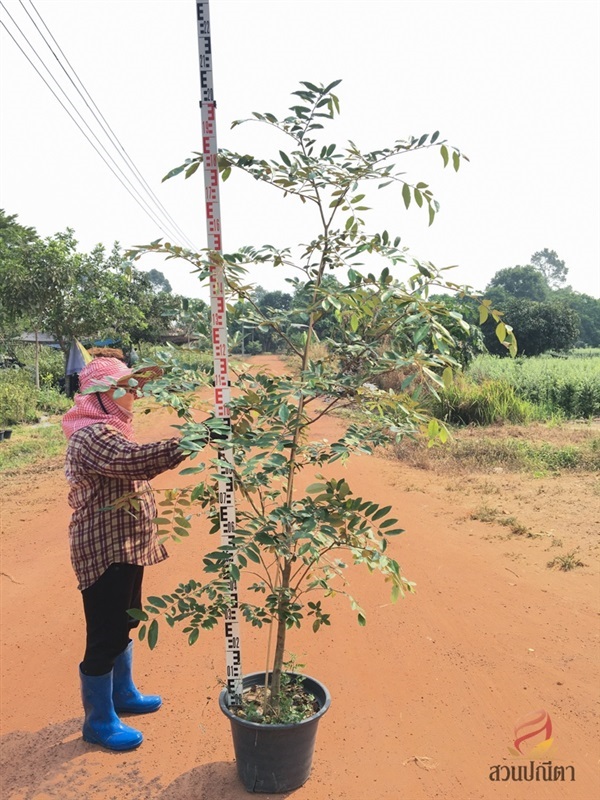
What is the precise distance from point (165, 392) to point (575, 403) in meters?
13.0

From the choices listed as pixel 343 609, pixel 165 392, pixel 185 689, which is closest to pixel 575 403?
pixel 343 609

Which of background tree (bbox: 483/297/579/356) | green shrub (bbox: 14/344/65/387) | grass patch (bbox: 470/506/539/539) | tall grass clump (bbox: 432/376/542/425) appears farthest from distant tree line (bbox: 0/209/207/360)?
background tree (bbox: 483/297/579/356)

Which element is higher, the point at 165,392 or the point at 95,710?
the point at 165,392

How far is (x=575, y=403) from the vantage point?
44.9ft

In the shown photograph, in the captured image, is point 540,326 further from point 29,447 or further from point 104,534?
point 104,534

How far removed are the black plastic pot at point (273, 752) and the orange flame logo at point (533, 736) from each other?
3.09 ft

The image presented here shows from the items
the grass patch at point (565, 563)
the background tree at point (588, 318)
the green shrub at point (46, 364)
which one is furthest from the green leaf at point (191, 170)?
the background tree at point (588, 318)

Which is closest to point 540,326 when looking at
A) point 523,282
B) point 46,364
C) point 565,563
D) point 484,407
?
point 484,407

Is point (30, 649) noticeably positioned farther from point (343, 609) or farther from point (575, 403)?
point (575, 403)

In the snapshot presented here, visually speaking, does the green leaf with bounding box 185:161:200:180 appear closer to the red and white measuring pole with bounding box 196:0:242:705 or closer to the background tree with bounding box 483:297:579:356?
the red and white measuring pole with bounding box 196:0:242:705

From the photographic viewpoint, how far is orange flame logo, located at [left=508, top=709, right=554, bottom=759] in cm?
290

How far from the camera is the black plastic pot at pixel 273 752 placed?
2506 millimetres

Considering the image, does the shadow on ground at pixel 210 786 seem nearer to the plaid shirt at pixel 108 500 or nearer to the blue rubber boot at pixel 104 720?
the blue rubber boot at pixel 104 720

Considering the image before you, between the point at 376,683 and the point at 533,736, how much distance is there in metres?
0.79
